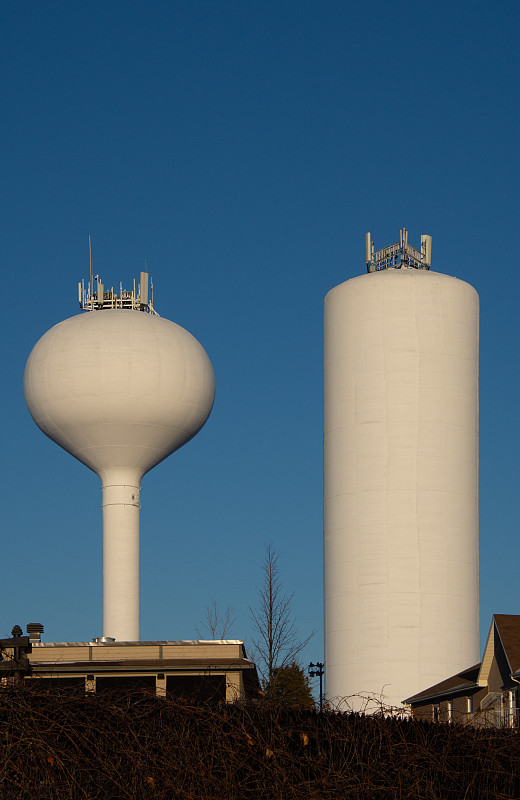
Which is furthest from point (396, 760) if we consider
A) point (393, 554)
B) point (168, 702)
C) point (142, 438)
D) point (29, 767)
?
point (142, 438)

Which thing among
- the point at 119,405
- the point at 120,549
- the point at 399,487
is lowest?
the point at 120,549

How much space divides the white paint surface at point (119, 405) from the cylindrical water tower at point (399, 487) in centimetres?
742

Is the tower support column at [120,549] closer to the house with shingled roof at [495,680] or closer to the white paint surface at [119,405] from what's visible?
the white paint surface at [119,405]

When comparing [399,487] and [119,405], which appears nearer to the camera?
[399,487]

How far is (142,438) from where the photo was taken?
52.5 meters

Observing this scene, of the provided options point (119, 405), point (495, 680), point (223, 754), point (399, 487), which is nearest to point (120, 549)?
point (119, 405)

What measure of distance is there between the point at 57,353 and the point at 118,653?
63.3 ft

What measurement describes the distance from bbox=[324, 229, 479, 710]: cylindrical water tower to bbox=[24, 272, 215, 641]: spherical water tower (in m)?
7.40

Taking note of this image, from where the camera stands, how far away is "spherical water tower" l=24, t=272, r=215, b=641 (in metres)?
52.0

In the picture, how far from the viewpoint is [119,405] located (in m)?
51.8

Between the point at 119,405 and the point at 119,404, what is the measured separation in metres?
0.04

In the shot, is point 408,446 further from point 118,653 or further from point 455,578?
point 118,653

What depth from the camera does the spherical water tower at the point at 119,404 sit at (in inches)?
2046

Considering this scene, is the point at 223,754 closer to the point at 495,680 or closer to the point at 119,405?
the point at 495,680
